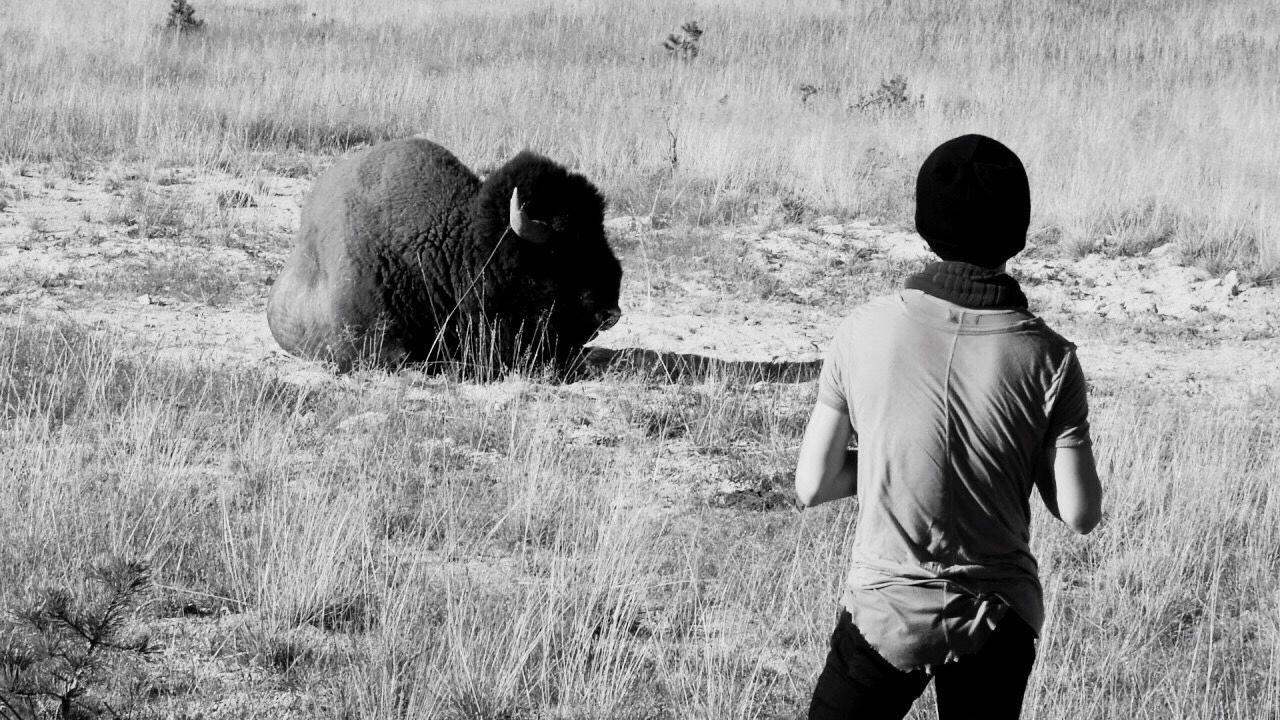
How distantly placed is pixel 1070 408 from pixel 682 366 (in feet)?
19.7

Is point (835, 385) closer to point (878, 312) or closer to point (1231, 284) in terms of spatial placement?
point (878, 312)

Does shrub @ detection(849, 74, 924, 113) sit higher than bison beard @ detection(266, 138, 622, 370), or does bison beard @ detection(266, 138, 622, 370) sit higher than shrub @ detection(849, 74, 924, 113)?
shrub @ detection(849, 74, 924, 113)

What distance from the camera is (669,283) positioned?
35.5 ft

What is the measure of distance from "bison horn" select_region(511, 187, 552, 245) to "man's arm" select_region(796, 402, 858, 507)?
5232 mm

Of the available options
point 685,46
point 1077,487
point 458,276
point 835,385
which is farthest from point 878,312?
point 685,46

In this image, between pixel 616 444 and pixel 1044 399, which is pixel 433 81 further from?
pixel 1044 399

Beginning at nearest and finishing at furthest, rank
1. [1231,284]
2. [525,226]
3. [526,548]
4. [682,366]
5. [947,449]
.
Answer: [947,449]
[526,548]
[525,226]
[682,366]
[1231,284]

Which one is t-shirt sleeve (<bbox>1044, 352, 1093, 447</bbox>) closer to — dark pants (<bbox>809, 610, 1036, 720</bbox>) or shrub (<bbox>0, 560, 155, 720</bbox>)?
dark pants (<bbox>809, 610, 1036, 720</bbox>)

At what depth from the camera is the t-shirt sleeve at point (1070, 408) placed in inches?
97.4

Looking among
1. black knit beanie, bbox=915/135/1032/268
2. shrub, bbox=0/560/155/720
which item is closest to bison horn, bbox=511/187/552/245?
shrub, bbox=0/560/155/720

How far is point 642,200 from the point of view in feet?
43.1

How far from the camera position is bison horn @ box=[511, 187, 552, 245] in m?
7.69

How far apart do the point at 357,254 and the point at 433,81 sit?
447 inches

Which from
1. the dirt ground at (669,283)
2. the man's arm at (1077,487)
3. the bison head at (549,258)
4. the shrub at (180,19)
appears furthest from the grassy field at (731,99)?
the man's arm at (1077,487)
